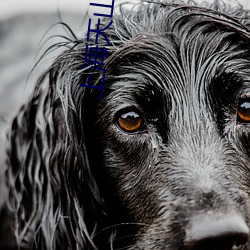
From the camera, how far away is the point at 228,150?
3.03 metres

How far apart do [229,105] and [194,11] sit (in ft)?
1.58

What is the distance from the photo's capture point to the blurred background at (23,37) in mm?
4039

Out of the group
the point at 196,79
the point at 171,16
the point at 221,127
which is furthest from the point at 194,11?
the point at 221,127

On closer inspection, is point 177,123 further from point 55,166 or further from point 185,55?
point 55,166

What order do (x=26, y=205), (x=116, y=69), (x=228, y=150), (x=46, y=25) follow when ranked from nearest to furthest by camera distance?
(x=228, y=150), (x=116, y=69), (x=26, y=205), (x=46, y=25)

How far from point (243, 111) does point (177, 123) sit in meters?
0.29

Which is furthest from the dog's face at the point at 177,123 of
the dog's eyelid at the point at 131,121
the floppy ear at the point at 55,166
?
the floppy ear at the point at 55,166

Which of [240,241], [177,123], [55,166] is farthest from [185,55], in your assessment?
[240,241]

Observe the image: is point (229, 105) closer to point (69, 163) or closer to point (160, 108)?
point (160, 108)

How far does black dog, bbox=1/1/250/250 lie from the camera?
299cm

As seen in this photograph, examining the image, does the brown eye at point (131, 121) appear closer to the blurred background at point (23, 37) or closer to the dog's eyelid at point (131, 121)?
the dog's eyelid at point (131, 121)

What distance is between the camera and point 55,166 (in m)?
3.36

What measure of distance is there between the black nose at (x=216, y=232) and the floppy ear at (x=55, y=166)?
0.70 metres

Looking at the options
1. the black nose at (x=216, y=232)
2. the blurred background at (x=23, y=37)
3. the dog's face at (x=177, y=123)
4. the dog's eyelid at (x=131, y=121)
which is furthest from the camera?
the blurred background at (x=23, y=37)
